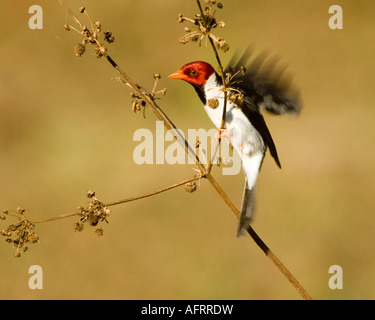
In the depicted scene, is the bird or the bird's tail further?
→ the bird

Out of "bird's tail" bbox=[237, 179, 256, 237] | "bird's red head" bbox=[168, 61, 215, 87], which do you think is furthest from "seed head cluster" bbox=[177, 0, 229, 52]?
"bird's red head" bbox=[168, 61, 215, 87]

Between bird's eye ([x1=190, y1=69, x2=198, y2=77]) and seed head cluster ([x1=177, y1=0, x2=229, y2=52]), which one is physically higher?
bird's eye ([x1=190, y1=69, x2=198, y2=77])

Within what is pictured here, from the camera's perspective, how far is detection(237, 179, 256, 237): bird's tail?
2658 millimetres

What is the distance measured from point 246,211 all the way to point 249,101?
61cm

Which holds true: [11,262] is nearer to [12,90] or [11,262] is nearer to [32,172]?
[32,172]

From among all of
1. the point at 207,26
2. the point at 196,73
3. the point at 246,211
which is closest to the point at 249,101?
the point at 196,73

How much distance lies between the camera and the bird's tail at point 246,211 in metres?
2.66

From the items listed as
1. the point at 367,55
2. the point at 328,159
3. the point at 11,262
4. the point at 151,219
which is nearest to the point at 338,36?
the point at 367,55

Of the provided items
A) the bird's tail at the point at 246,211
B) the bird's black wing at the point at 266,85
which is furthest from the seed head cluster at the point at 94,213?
the bird's black wing at the point at 266,85

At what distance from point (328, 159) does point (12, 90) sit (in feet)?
14.9

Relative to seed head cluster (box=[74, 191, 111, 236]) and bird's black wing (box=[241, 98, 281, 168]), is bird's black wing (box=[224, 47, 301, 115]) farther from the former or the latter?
seed head cluster (box=[74, 191, 111, 236])

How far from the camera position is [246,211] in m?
2.91

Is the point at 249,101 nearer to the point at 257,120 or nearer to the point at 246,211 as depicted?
the point at 257,120

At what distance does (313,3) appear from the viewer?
10219mm
